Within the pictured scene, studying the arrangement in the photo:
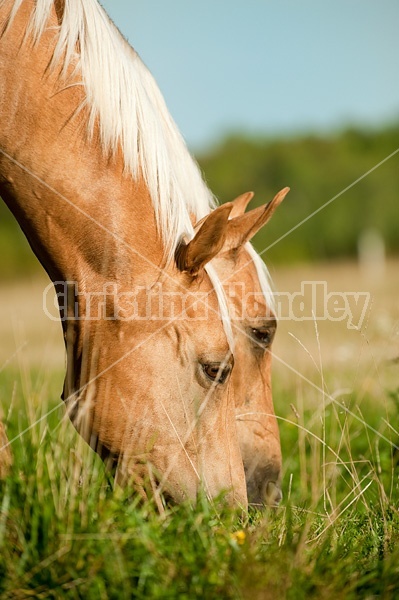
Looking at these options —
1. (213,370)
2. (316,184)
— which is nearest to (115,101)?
(213,370)

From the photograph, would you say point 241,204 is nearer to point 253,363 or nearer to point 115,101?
point 253,363

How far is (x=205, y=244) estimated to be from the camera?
298cm

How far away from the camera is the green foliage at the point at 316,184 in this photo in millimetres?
36062

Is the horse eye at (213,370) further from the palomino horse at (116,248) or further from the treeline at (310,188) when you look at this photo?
the treeline at (310,188)

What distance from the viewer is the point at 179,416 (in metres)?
2.99

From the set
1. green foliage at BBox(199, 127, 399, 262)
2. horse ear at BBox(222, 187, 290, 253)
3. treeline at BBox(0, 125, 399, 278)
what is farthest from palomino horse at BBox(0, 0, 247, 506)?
green foliage at BBox(199, 127, 399, 262)

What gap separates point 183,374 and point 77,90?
4.63ft

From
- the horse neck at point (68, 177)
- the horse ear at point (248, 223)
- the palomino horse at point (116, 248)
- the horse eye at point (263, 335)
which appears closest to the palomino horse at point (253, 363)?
the horse eye at point (263, 335)

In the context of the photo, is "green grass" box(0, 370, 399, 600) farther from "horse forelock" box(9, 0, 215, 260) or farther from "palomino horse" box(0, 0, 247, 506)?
"horse forelock" box(9, 0, 215, 260)

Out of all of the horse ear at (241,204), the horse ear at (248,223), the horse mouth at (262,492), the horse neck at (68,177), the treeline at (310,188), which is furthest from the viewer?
the treeline at (310,188)

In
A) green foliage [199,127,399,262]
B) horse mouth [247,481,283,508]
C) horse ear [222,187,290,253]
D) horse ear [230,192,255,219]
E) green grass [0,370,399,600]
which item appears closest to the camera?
green grass [0,370,399,600]

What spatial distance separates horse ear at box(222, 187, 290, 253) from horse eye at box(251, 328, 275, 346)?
565 millimetres

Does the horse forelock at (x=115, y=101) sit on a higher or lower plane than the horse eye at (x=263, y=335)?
higher

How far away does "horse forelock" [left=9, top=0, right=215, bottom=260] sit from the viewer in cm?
306
